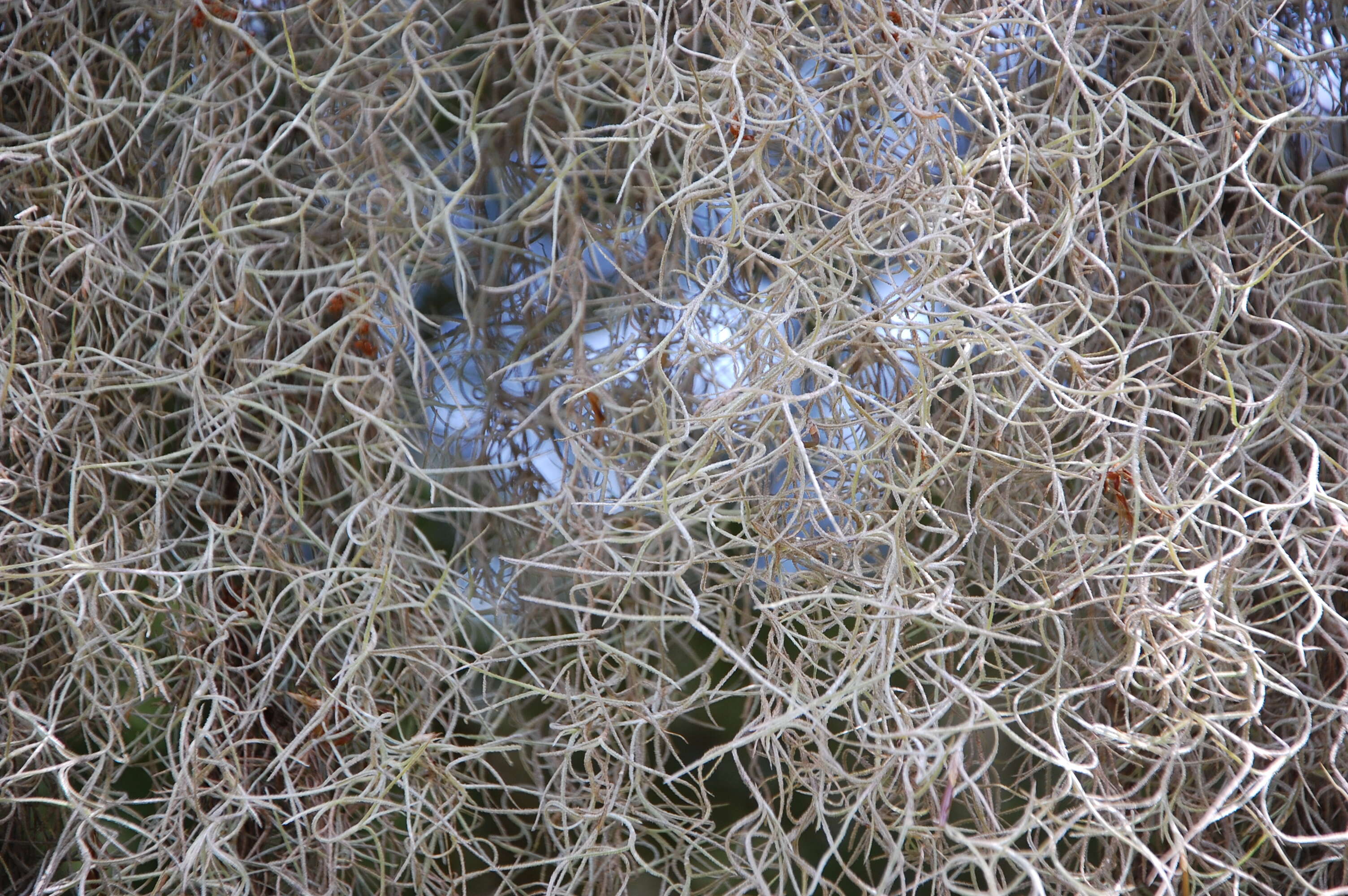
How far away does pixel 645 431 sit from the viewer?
84cm

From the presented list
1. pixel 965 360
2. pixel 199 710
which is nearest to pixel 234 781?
pixel 199 710

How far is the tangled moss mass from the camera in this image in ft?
2.32

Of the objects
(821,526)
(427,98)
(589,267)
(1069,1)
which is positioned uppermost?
(1069,1)

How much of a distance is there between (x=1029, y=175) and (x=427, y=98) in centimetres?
48

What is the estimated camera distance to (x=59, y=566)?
804mm

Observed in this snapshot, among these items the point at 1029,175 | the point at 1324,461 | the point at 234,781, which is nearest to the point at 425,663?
the point at 234,781

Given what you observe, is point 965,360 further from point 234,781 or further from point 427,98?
point 234,781

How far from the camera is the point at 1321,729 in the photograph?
0.78 metres

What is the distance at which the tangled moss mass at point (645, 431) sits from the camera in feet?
2.32

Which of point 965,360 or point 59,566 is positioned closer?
point 965,360

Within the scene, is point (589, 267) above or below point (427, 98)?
below

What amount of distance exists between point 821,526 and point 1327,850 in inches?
17.7

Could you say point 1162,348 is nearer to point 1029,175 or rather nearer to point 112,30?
point 1029,175

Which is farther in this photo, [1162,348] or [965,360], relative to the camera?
[1162,348]
